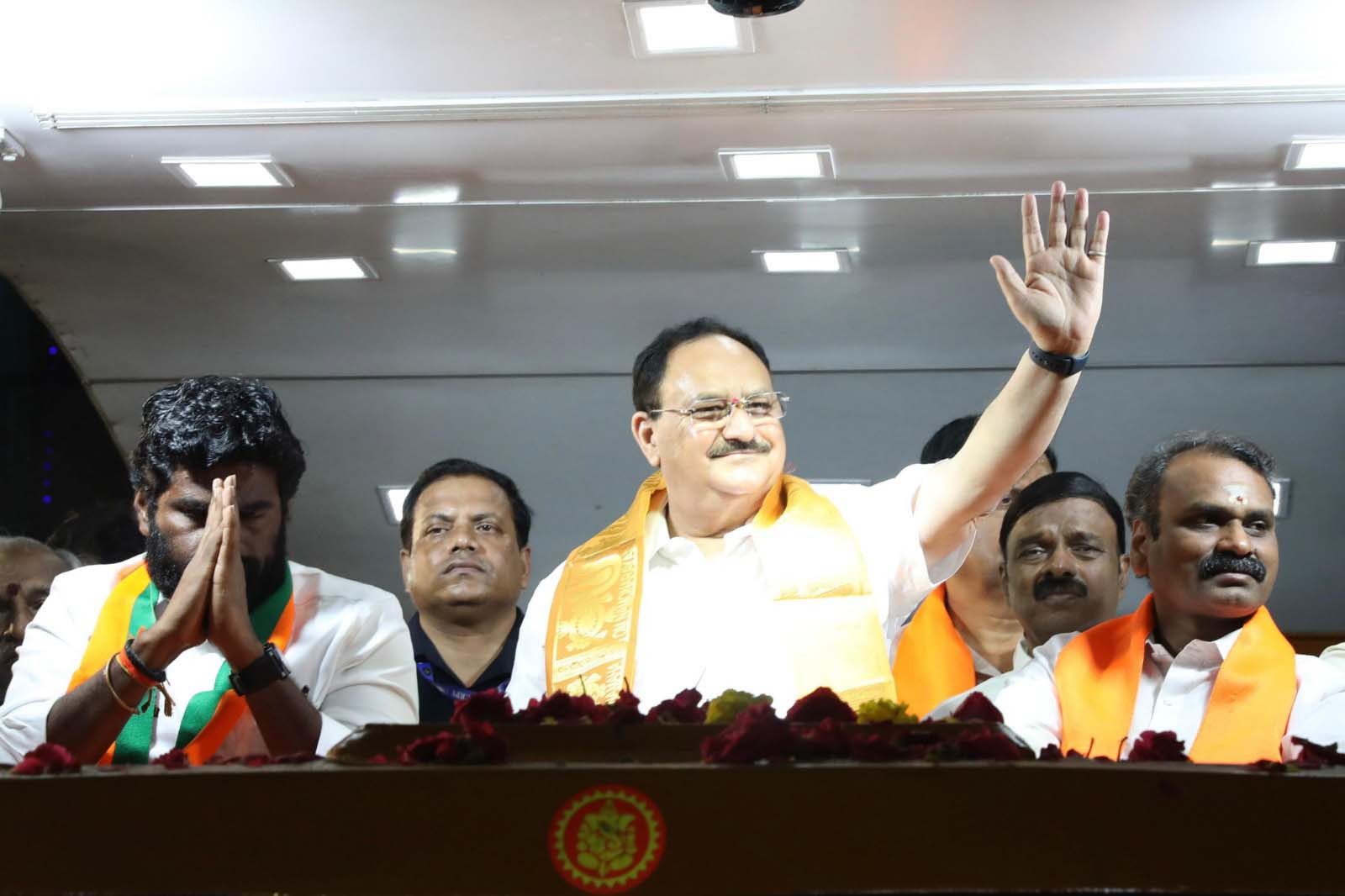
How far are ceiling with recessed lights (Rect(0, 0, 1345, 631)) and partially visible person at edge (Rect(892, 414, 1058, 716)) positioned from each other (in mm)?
285

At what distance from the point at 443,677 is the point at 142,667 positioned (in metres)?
0.90

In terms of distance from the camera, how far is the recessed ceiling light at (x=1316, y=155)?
4.12 meters

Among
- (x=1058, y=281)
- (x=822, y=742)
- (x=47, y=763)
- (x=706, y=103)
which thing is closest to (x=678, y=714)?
(x=822, y=742)

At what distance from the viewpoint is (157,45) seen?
12.8 ft

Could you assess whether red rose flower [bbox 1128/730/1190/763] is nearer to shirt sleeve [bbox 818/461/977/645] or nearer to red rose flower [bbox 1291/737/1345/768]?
red rose flower [bbox 1291/737/1345/768]

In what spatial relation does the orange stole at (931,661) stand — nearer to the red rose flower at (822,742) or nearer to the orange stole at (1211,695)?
the orange stole at (1211,695)

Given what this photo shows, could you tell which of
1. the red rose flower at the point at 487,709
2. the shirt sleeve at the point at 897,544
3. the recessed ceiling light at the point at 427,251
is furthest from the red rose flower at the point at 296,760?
the recessed ceiling light at the point at 427,251

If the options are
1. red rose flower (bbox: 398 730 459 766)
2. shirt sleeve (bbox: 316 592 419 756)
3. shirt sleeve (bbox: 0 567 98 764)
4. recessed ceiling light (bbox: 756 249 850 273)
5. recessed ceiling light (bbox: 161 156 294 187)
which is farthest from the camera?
recessed ceiling light (bbox: 756 249 850 273)

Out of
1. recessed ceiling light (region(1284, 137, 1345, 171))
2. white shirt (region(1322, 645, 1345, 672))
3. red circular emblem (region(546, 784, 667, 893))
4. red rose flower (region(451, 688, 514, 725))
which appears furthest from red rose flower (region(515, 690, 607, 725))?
recessed ceiling light (region(1284, 137, 1345, 171))

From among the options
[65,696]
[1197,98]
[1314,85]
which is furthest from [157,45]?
[1314,85]

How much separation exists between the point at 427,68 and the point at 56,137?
39.2 inches

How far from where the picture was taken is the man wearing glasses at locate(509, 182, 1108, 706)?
327cm

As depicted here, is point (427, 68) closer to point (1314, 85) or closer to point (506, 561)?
point (506, 561)

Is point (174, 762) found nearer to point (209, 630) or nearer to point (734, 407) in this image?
point (209, 630)
